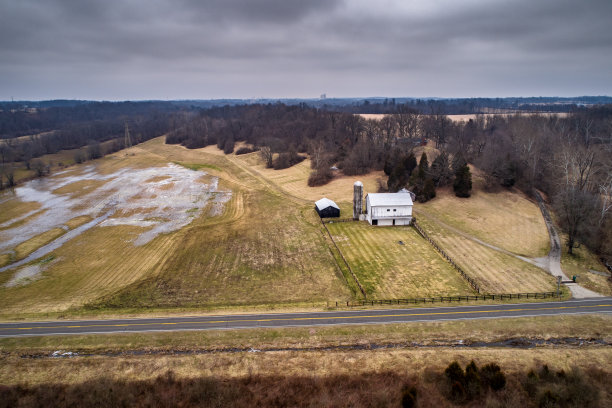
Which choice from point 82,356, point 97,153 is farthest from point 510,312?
point 97,153

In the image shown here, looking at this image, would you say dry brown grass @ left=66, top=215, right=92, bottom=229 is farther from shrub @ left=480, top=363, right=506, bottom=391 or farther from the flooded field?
shrub @ left=480, top=363, right=506, bottom=391

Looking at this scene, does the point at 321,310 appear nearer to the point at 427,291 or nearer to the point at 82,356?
the point at 427,291

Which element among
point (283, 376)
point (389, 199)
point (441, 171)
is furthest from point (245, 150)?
point (283, 376)

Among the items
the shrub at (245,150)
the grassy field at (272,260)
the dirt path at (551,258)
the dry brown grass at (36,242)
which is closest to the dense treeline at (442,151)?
the shrub at (245,150)

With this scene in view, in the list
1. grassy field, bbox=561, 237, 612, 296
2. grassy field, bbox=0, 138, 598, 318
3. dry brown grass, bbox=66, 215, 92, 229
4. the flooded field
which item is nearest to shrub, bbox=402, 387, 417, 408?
grassy field, bbox=0, 138, 598, 318

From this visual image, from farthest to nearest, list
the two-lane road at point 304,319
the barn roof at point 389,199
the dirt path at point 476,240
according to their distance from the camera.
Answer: the barn roof at point 389,199, the dirt path at point 476,240, the two-lane road at point 304,319

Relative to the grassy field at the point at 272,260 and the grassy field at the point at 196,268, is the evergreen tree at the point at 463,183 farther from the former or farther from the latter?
the grassy field at the point at 196,268

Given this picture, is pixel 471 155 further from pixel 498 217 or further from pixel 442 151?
pixel 498 217
